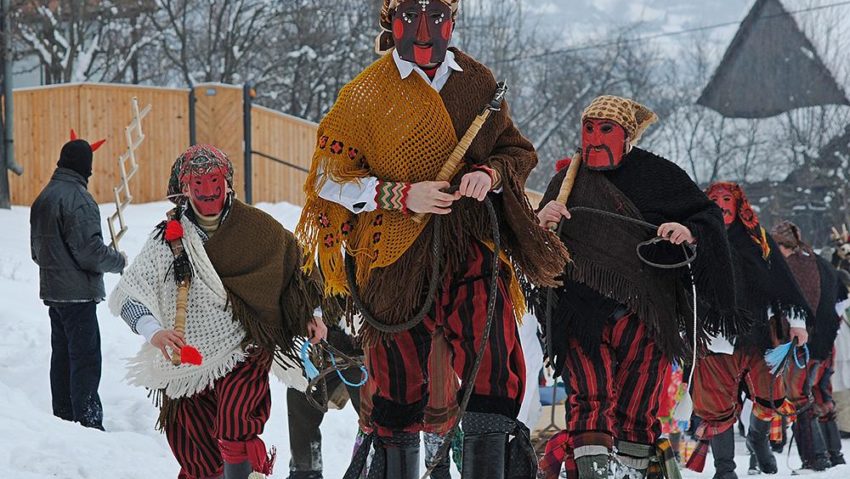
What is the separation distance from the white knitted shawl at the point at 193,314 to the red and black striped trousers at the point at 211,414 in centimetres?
6

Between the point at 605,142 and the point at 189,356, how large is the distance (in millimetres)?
2150

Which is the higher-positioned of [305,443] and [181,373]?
[181,373]

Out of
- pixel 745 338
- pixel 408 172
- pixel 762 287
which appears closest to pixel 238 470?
pixel 408 172

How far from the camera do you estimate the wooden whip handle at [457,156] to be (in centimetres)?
405

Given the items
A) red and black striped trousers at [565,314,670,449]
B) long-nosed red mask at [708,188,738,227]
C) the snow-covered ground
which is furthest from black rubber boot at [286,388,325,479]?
long-nosed red mask at [708,188,738,227]

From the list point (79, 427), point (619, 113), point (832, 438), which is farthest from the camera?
point (832, 438)

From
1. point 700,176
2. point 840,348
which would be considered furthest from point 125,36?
point 840,348

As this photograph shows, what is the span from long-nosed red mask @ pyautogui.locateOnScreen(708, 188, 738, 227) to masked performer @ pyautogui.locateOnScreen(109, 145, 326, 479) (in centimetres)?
321

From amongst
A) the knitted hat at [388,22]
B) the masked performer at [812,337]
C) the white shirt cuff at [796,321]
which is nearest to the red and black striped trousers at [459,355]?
the knitted hat at [388,22]

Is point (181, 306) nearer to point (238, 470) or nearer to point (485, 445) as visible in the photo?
point (238, 470)

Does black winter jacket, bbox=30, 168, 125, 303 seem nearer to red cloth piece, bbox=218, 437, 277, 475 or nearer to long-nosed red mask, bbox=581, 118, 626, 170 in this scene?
red cloth piece, bbox=218, 437, 277, 475

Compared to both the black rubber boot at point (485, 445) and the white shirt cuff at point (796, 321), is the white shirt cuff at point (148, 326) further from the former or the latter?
the white shirt cuff at point (796, 321)

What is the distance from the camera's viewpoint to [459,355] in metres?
4.14

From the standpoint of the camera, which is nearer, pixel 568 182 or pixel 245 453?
pixel 245 453
